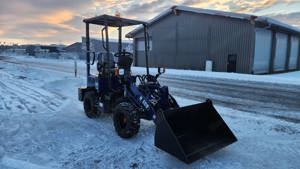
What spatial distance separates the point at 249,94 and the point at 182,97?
2.86 metres

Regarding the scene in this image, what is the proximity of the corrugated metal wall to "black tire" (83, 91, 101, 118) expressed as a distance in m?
15.7

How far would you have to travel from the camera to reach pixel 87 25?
19.4 ft

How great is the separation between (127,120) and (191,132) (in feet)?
3.68

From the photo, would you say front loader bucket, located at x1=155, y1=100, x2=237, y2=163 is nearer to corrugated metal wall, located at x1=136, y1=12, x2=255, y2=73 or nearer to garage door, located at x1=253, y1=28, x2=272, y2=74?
corrugated metal wall, located at x1=136, y1=12, x2=255, y2=73

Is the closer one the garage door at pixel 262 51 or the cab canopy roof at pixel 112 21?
the cab canopy roof at pixel 112 21

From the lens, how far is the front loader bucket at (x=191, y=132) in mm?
3580

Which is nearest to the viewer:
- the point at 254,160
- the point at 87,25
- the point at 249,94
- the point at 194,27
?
the point at 254,160

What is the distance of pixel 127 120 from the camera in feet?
14.5

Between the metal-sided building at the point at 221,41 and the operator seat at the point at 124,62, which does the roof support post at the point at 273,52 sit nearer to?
the metal-sided building at the point at 221,41

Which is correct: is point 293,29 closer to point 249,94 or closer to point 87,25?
point 249,94

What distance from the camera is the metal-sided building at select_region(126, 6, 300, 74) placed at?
61.9 feet

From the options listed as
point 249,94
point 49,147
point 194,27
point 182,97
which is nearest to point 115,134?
point 49,147

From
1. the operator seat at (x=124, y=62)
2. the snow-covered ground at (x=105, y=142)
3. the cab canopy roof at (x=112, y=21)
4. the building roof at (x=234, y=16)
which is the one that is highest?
the building roof at (x=234, y=16)

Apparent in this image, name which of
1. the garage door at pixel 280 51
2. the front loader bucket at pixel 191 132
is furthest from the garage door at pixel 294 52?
the front loader bucket at pixel 191 132
